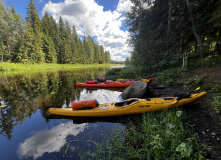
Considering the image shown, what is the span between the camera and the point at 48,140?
3.14m

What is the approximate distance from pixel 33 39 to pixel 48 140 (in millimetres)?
33003

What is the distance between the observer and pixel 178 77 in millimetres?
6980

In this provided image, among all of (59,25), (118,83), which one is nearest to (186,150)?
(118,83)

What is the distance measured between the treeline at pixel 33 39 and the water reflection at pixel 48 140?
29.4 m

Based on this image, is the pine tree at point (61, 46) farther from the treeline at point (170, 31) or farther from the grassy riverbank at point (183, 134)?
the grassy riverbank at point (183, 134)

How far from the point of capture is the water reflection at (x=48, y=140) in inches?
106

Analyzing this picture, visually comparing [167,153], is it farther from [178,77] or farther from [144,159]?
[178,77]

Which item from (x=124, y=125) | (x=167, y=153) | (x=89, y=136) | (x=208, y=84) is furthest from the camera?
(x=208, y=84)

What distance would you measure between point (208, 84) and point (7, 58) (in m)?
37.3

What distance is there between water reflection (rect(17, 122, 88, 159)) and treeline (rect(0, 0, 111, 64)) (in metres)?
29.4

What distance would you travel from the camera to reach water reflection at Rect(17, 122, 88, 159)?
2.71 meters

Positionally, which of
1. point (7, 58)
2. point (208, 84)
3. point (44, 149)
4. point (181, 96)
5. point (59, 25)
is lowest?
point (44, 149)

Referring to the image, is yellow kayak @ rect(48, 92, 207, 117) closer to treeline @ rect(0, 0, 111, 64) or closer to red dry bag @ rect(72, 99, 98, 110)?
red dry bag @ rect(72, 99, 98, 110)

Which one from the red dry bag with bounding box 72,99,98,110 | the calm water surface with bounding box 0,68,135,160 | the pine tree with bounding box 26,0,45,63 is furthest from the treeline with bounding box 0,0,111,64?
the red dry bag with bounding box 72,99,98,110
